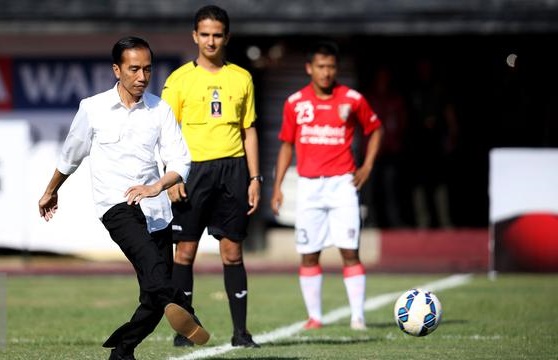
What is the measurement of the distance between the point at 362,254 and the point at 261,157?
231 centimetres

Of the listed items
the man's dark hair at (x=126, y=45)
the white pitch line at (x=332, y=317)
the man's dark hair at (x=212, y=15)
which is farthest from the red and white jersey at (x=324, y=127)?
the man's dark hair at (x=126, y=45)

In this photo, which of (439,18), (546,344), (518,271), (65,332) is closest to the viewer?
(546,344)

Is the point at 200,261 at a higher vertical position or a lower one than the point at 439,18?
lower

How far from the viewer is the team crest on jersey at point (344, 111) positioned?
1165 centimetres

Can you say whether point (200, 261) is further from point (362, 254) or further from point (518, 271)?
point (518, 271)

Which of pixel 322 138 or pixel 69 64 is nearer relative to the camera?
pixel 322 138

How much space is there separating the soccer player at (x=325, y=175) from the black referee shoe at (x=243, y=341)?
164 centimetres

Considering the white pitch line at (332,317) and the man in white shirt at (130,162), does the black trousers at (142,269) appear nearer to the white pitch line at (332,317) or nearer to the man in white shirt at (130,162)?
the man in white shirt at (130,162)

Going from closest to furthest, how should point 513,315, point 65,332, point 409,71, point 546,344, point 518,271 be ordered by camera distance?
point 546,344 → point 65,332 → point 513,315 → point 518,271 → point 409,71

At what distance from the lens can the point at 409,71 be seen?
69.6 feet

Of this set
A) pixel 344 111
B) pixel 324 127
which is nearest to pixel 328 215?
pixel 324 127

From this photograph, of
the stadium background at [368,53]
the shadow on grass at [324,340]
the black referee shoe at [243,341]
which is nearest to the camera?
the black referee shoe at [243,341]

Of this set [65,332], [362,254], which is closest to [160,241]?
[65,332]

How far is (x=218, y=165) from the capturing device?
10.0 meters
